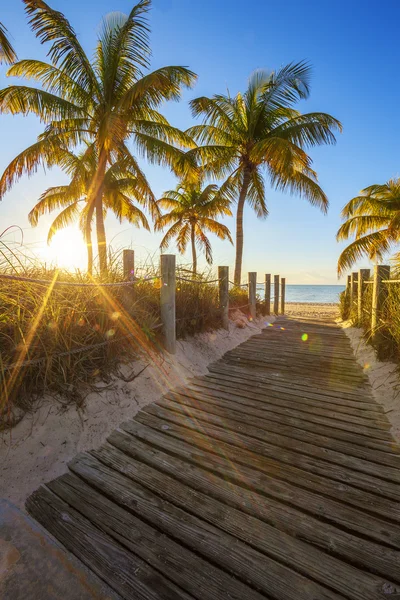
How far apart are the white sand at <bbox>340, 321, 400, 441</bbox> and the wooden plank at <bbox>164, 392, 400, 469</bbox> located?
0.43 m

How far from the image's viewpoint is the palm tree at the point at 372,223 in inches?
496

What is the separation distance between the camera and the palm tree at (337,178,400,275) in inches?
496

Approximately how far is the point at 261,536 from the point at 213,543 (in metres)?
0.27

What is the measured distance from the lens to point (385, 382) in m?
3.63

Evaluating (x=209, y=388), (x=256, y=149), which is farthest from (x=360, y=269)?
(x=209, y=388)

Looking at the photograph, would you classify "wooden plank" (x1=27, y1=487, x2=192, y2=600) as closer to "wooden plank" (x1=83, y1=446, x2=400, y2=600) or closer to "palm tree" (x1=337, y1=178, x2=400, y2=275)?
"wooden plank" (x1=83, y1=446, x2=400, y2=600)

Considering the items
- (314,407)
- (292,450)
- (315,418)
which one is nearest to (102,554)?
(292,450)

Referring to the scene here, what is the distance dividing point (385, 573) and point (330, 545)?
0.80 ft

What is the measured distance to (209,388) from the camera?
3.72m

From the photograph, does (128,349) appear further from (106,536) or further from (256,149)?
(256,149)

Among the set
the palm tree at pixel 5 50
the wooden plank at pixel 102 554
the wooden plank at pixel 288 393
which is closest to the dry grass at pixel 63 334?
the wooden plank at pixel 102 554

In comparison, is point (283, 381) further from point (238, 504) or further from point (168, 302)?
point (238, 504)

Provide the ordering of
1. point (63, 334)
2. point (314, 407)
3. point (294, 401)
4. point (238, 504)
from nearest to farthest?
point (238, 504)
point (63, 334)
point (314, 407)
point (294, 401)

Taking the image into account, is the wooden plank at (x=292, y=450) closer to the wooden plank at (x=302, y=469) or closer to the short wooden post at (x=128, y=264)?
the wooden plank at (x=302, y=469)
